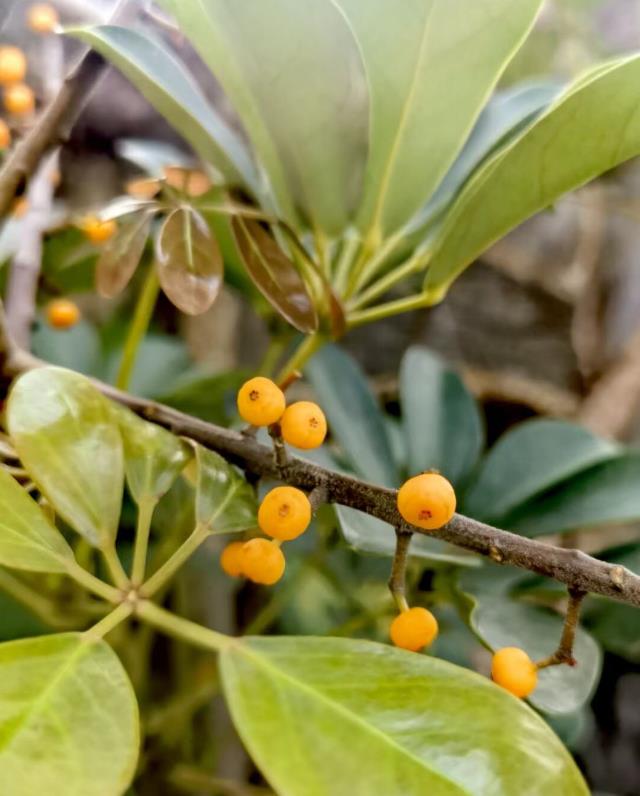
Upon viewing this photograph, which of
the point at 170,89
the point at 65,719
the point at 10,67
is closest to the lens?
the point at 65,719

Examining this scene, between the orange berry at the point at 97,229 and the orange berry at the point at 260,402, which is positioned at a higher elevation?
the orange berry at the point at 97,229

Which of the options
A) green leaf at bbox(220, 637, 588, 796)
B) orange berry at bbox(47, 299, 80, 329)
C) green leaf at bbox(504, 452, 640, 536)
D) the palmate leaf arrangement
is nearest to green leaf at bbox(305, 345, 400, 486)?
the palmate leaf arrangement

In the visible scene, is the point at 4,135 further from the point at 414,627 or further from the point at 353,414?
the point at 414,627

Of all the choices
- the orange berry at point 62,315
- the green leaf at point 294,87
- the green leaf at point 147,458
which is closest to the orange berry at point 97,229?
the orange berry at point 62,315

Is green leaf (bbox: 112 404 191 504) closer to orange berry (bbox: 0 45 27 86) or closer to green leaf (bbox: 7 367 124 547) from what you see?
green leaf (bbox: 7 367 124 547)

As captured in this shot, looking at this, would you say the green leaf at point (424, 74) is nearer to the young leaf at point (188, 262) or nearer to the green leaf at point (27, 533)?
the young leaf at point (188, 262)

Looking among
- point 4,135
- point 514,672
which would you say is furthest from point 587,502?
point 4,135
